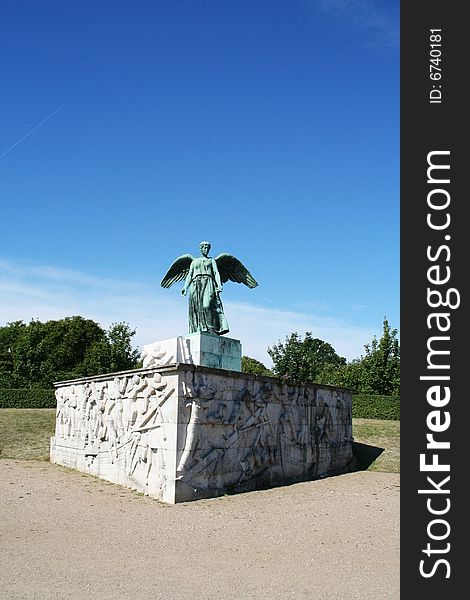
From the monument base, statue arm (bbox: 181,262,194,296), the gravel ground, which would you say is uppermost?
statue arm (bbox: 181,262,194,296)

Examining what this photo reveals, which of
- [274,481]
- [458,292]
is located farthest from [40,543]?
[274,481]

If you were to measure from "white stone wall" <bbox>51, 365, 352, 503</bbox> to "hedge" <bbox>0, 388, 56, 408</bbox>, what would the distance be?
11.0 m

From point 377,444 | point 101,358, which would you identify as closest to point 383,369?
point 377,444

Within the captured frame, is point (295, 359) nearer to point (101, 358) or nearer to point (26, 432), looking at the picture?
point (101, 358)

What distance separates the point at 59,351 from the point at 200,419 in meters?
34.6

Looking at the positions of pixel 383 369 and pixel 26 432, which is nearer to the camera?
pixel 26 432

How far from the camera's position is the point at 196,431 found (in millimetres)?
11195

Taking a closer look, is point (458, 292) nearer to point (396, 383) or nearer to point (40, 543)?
point (40, 543)

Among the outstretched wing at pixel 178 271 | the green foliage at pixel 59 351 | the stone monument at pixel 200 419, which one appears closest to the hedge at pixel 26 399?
the green foliage at pixel 59 351

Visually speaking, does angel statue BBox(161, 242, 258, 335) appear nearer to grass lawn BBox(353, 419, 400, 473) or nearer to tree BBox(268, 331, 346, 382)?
grass lawn BBox(353, 419, 400, 473)

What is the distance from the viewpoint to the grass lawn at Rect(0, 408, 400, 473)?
57.0 ft

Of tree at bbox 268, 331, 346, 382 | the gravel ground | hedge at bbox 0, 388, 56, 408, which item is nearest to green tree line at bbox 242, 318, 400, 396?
tree at bbox 268, 331, 346, 382

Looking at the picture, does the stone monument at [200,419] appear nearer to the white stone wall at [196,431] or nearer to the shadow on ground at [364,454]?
the white stone wall at [196,431]

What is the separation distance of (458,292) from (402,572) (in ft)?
8.26
